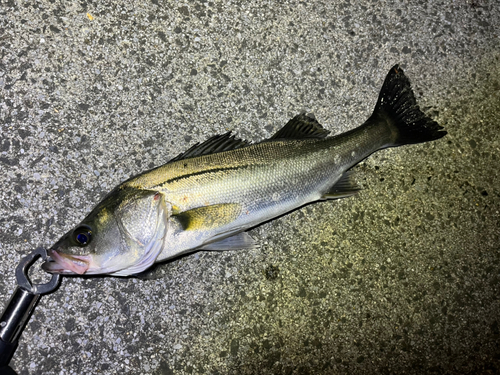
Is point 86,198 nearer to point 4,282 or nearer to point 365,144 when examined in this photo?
point 4,282

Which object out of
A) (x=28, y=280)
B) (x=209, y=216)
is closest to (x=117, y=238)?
(x=209, y=216)

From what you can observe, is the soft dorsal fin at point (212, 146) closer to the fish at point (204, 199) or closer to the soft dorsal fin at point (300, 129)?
the fish at point (204, 199)

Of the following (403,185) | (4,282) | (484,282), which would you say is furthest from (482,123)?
(4,282)

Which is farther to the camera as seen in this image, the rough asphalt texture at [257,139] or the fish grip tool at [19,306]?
the rough asphalt texture at [257,139]

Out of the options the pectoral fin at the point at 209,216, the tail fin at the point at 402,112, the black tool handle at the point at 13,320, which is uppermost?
the tail fin at the point at 402,112

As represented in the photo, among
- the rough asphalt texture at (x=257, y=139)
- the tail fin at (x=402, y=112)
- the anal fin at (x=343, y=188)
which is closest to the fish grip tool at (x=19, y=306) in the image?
the rough asphalt texture at (x=257, y=139)

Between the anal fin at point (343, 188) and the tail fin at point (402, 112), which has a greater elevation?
the tail fin at point (402, 112)

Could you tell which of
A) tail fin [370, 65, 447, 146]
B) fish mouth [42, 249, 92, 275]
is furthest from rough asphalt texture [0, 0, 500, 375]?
fish mouth [42, 249, 92, 275]
